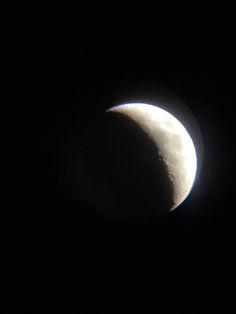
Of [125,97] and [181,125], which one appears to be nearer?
[181,125]

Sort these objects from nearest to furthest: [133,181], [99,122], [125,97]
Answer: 1. [133,181]
2. [99,122]
3. [125,97]

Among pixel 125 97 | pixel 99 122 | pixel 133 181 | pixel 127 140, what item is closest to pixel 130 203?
pixel 133 181

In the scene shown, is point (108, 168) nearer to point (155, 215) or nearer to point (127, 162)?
point (127, 162)

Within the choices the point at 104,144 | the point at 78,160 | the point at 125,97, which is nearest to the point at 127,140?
the point at 104,144

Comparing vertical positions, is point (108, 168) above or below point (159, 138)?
below

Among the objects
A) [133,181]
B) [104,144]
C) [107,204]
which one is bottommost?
[107,204]

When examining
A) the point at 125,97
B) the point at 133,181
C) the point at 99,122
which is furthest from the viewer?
the point at 125,97
